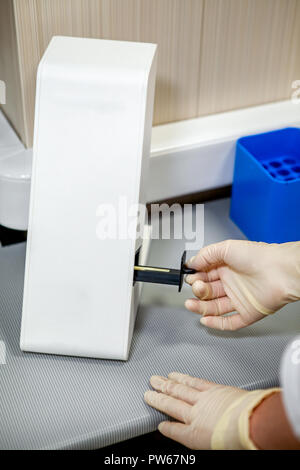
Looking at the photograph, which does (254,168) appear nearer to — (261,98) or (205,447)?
(261,98)

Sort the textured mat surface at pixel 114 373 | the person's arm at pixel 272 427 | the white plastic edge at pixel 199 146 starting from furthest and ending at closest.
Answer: the white plastic edge at pixel 199 146, the textured mat surface at pixel 114 373, the person's arm at pixel 272 427

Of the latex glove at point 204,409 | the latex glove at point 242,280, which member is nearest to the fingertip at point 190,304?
the latex glove at point 242,280

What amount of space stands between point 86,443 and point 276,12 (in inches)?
34.6

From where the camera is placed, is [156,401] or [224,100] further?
[224,100]

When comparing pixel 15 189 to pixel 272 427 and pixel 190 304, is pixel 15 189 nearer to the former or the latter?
pixel 190 304

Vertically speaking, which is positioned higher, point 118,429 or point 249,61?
point 249,61

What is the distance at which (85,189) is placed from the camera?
0.82 metres

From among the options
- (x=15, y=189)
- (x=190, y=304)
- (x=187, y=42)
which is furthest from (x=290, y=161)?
(x=15, y=189)

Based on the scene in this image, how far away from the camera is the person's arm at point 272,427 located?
0.68 m

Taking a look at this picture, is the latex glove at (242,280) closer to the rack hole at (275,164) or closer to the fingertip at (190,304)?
the fingertip at (190,304)

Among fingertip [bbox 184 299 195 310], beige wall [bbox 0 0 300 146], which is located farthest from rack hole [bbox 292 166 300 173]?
fingertip [bbox 184 299 195 310]

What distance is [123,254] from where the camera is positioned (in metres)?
0.83

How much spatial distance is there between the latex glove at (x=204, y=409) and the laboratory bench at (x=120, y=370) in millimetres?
28

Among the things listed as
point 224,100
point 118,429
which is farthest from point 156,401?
point 224,100
